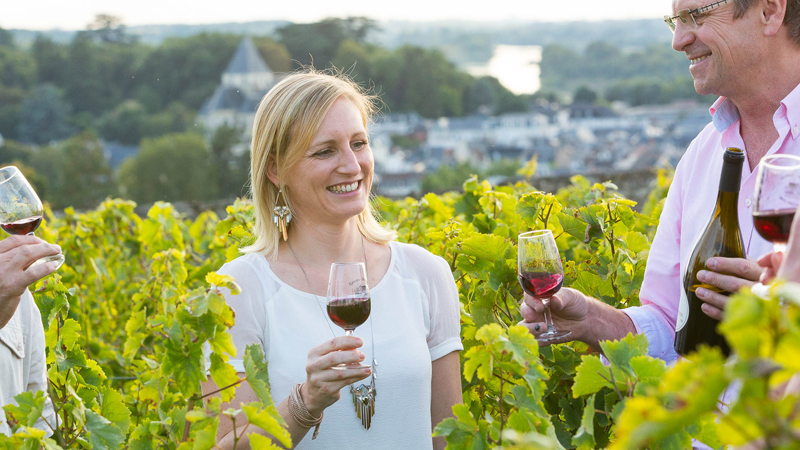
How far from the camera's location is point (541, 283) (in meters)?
1.87

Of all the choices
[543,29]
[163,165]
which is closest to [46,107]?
[163,165]

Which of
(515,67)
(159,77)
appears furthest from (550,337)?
(515,67)

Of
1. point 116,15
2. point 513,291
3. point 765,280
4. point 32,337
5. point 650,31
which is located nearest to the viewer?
point 765,280

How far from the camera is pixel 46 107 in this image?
74375 mm

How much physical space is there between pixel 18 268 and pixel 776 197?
173cm

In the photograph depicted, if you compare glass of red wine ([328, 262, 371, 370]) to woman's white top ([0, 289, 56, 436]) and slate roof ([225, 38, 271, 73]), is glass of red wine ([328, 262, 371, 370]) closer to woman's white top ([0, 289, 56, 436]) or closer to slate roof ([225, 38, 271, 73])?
woman's white top ([0, 289, 56, 436])

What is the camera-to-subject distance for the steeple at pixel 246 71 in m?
85.2

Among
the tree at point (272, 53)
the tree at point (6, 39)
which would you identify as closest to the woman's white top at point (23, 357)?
the tree at point (272, 53)

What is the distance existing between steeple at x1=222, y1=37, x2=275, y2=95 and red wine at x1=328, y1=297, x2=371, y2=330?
280 ft

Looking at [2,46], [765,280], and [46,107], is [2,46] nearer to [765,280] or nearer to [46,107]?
[46,107]

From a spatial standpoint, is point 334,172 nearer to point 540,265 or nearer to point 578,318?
point 540,265

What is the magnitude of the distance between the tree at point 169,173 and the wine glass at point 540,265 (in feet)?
206

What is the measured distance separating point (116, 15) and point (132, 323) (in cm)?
9901

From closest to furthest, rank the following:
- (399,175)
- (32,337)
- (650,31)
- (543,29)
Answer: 1. (32,337)
2. (399,175)
3. (650,31)
4. (543,29)
